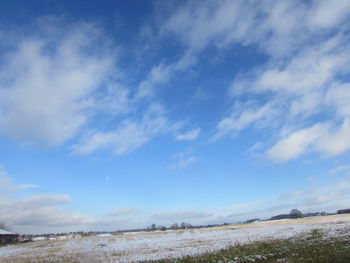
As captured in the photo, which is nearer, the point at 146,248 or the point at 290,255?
the point at 290,255

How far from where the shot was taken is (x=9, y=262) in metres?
27.3

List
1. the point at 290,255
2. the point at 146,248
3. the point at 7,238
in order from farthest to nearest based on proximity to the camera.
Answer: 1. the point at 7,238
2. the point at 146,248
3. the point at 290,255

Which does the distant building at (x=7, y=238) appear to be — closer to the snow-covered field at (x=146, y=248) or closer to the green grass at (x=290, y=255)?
the snow-covered field at (x=146, y=248)

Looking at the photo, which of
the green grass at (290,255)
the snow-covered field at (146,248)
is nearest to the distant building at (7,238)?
the snow-covered field at (146,248)

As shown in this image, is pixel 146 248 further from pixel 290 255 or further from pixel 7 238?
pixel 7 238

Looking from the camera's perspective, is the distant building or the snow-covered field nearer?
the snow-covered field

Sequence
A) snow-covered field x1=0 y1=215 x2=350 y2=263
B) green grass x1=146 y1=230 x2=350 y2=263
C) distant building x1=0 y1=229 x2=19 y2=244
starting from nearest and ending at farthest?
green grass x1=146 y1=230 x2=350 y2=263, snow-covered field x1=0 y1=215 x2=350 y2=263, distant building x1=0 y1=229 x2=19 y2=244

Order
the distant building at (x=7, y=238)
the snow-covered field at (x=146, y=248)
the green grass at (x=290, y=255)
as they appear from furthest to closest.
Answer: the distant building at (x=7, y=238) < the snow-covered field at (x=146, y=248) < the green grass at (x=290, y=255)

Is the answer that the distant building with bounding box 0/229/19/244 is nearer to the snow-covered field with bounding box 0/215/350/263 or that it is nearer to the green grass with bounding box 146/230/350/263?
the snow-covered field with bounding box 0/215/350/263

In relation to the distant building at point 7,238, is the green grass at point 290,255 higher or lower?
lower

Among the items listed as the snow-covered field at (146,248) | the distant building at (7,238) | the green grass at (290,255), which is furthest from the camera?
the distant building at (7,238)

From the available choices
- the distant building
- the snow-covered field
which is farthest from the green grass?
the distant building

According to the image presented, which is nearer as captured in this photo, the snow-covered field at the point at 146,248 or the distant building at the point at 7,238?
the snow-covered field at the point at 146,248

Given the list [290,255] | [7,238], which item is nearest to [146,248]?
[290,255]
